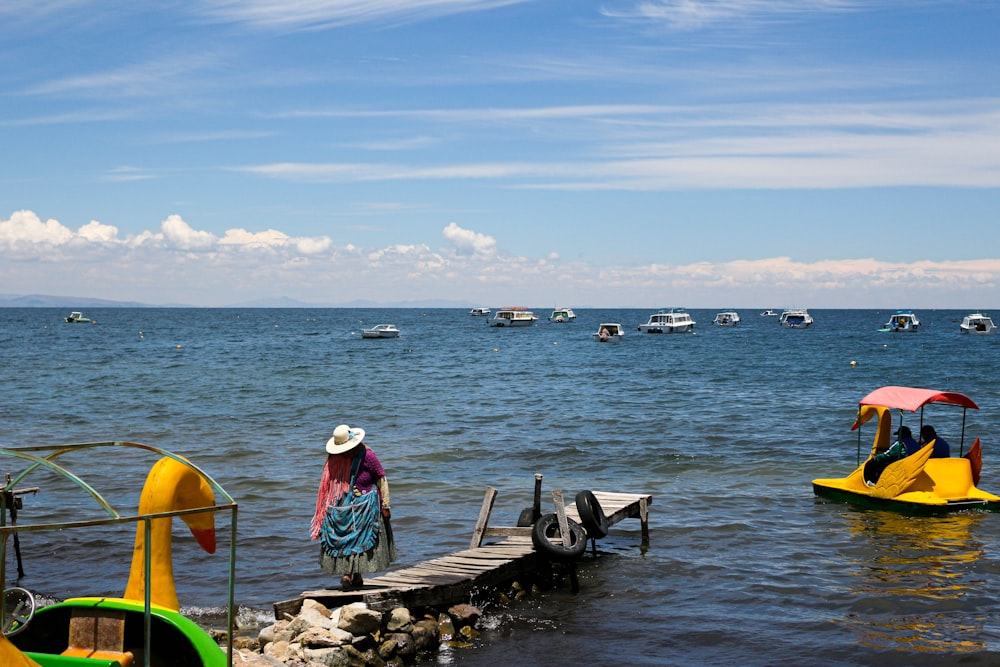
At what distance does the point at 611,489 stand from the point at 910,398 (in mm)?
5921

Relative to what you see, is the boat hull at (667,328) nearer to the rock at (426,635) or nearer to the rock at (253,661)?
the rock at (426,635)

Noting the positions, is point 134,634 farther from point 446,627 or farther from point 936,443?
point 936,443

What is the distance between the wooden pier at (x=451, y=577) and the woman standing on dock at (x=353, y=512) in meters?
0.32

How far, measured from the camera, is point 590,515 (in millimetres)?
13344

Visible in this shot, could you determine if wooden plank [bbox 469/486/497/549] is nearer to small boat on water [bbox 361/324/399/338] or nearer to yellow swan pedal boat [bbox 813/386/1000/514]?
yellow swan pedal boat [bbox 813/386/1000/514]

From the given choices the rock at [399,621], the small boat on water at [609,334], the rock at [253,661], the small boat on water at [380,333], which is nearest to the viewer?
the rock at [253,661]

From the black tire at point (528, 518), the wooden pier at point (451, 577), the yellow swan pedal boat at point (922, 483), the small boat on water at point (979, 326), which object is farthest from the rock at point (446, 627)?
the small boat on water at point (979, 326)

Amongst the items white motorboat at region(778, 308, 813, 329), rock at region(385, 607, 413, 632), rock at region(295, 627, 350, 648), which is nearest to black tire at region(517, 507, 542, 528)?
rock at region(385, 607, 413, 632)

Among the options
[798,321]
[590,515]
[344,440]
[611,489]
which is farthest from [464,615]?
[798,321]

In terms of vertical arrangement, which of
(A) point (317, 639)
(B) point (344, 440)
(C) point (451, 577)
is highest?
(B) point (344, 440)

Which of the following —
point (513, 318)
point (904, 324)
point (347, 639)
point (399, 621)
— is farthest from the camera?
point (513, 318)

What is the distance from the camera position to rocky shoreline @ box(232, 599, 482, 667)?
355 inches

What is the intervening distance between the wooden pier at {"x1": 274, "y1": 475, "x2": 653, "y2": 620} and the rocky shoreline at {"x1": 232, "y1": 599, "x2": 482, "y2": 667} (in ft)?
0.56

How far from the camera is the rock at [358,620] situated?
955cm
